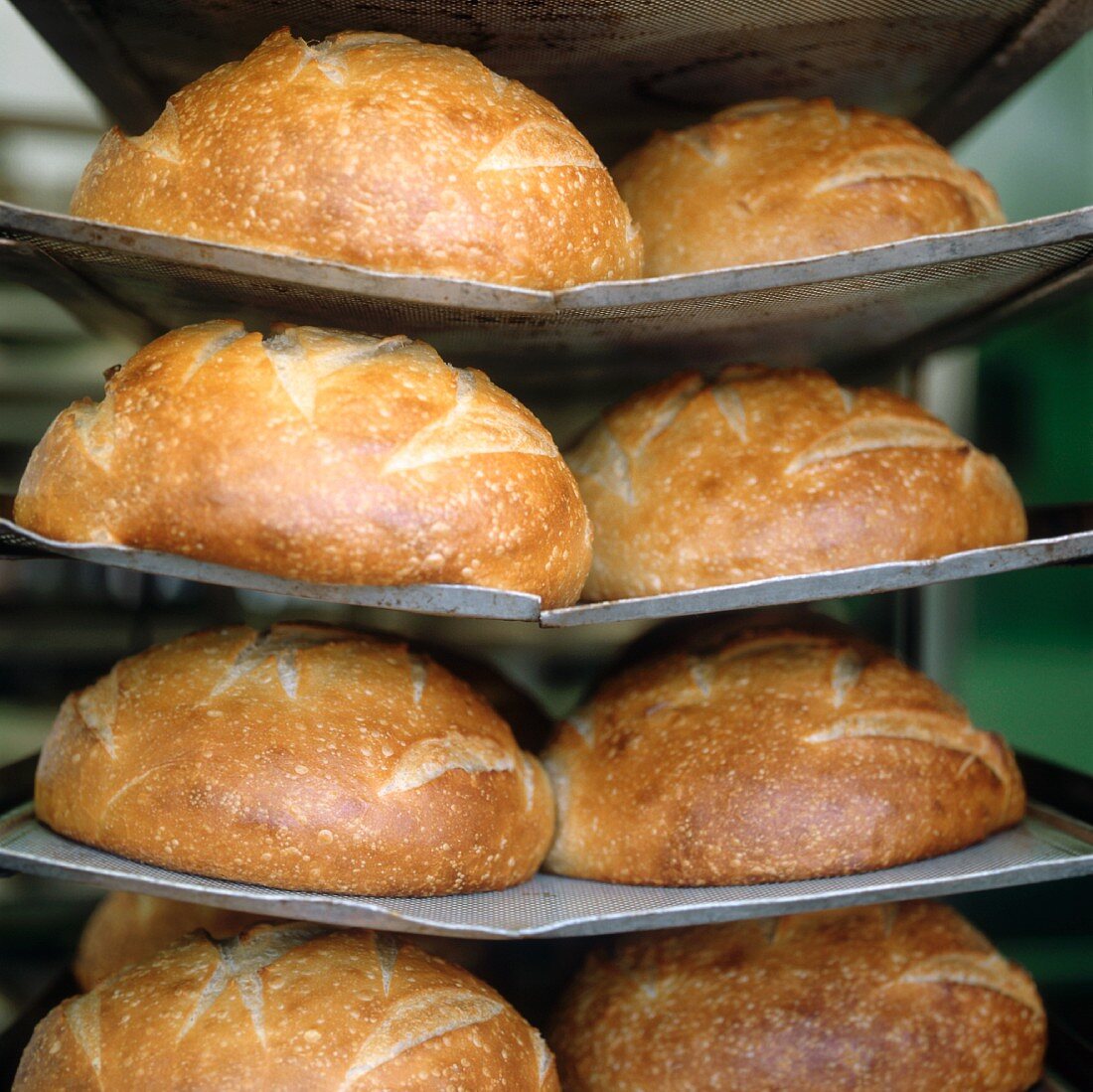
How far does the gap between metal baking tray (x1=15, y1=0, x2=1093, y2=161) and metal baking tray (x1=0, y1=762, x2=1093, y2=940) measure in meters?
1.16

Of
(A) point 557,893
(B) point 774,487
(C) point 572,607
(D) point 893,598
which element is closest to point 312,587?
(C) point 572,607

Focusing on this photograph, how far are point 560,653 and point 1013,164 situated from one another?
5.13ft

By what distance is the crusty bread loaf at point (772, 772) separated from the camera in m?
1.58

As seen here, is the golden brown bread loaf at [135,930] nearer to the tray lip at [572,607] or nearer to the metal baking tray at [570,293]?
the tray lip at [572,607]

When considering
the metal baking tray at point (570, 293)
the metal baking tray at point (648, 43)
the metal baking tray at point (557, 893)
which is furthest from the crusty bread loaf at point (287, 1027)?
the metal baking tray at point (648, 43)

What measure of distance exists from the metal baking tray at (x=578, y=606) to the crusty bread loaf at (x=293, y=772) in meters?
0.19

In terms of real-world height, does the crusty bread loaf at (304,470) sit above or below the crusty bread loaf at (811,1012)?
above

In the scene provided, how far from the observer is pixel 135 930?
6.02ft

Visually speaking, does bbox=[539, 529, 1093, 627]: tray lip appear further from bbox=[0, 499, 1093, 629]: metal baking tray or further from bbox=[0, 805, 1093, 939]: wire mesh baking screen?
bbox=[0, 805, 1093, 939]: wire mesh baking screen

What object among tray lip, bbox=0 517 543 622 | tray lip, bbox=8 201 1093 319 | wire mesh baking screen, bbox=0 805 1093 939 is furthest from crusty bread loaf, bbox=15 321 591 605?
wire mesh baking screen, bbox=0 805 1093 939

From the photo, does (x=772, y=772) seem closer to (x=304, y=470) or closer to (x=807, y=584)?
(x=807, y=584)

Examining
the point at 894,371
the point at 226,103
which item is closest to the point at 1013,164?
the point at 894,371

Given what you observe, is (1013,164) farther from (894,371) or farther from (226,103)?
(226,103)

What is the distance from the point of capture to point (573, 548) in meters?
1.53
